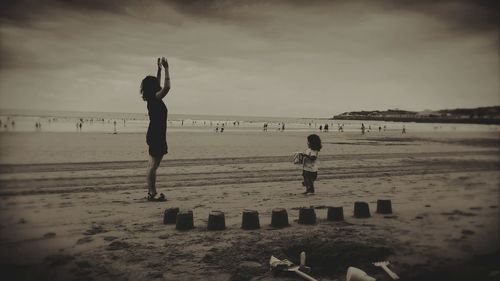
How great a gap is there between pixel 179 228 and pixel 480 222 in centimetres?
512

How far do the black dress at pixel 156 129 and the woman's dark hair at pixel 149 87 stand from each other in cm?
11

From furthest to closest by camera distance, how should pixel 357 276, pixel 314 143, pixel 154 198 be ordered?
pixel 314 143
pixel 154 198
pixel 357 276

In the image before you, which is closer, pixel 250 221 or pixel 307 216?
pixel 250 221

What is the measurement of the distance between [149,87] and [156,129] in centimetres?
87

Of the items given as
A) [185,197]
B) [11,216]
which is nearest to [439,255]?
[185,197]

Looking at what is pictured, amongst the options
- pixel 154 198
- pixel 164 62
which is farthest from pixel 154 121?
pixel 154 198

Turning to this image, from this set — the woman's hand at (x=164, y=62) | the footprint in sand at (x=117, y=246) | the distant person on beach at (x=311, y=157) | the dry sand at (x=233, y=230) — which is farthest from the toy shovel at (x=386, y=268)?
the woman's hand at (x=164, y=62)

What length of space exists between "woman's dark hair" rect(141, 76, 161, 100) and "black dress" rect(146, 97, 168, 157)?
11 centimetres

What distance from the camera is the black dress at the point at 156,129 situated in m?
7.51

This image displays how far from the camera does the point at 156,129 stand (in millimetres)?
7527

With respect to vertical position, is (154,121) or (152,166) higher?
(154,121)

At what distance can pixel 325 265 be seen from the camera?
4594 mm

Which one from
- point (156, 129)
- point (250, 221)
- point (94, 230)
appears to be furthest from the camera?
point (156, 129)

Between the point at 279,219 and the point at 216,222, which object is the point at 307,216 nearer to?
the point at 279,219
